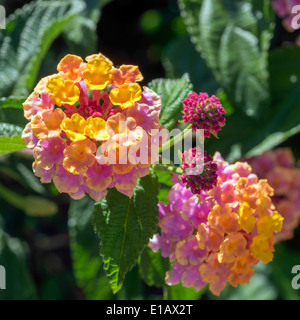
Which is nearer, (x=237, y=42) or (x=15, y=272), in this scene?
(x=237, y=42)

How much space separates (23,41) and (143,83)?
0.56 m

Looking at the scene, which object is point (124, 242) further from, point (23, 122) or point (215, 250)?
point (23, 122)

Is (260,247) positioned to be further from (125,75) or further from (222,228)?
(125,75)

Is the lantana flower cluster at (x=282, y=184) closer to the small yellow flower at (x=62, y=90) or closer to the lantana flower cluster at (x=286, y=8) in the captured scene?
the lantana flower cluster at (x=286, y=8)

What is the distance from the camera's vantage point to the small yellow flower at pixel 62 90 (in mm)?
871

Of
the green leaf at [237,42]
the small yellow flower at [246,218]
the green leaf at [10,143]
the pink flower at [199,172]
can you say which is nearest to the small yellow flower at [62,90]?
the green leaf at [10,143]

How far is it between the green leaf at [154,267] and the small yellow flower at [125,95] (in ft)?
1.32

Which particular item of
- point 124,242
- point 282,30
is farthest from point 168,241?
point 282,30

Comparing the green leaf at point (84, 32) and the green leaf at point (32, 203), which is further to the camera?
the green leaf at point (32, 203)

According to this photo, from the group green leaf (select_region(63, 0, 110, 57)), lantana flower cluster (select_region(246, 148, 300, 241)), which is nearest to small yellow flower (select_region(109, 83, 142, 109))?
green leaf (select_region(63, 0, 110, 57))

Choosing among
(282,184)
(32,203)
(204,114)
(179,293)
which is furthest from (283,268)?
(204,114)

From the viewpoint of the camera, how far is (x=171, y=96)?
1057 mm

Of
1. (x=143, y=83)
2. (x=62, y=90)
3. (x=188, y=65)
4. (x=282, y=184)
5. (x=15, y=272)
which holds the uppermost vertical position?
(x=62, y=90)

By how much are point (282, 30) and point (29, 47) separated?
3.33ft
